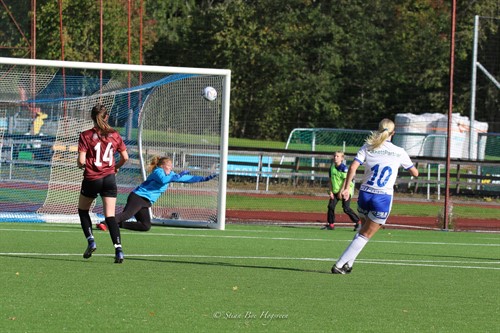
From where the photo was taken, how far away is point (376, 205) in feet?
33.9

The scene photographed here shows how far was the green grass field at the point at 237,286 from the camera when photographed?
7.45 metres

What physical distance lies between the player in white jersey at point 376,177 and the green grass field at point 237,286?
60 cm

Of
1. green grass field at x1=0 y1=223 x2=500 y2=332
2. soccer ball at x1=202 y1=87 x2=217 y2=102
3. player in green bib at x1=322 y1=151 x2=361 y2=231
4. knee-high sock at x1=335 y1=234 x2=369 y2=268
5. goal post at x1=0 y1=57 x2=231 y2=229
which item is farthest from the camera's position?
player in green bib at x1=322 y1=151 x2=361 y2=231

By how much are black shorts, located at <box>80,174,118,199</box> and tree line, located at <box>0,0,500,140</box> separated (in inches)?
1007

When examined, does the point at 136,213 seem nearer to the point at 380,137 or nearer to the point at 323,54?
the point at 380,137

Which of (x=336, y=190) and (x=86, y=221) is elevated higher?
(x=86, y=221)

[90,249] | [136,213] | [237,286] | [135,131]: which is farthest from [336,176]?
[237,286]

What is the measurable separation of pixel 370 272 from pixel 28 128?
9.76 m

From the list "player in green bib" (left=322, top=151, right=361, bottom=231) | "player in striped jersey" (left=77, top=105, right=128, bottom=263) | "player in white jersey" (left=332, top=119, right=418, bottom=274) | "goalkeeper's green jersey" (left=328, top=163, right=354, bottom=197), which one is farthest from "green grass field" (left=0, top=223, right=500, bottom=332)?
"goalkeeper's green jersey" (left=328, top=163, right=354, bottom=197)

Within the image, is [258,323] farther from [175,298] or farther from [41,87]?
[41,87]

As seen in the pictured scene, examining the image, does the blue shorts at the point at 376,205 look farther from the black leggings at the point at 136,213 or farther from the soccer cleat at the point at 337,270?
the black leggings at the point at 136,213

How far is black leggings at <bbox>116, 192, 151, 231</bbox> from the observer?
14383 mm

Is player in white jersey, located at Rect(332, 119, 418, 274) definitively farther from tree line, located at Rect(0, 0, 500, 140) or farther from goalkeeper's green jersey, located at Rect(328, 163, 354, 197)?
tree line, located at Rect(0, 0, 500, 140)

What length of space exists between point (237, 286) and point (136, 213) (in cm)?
562
